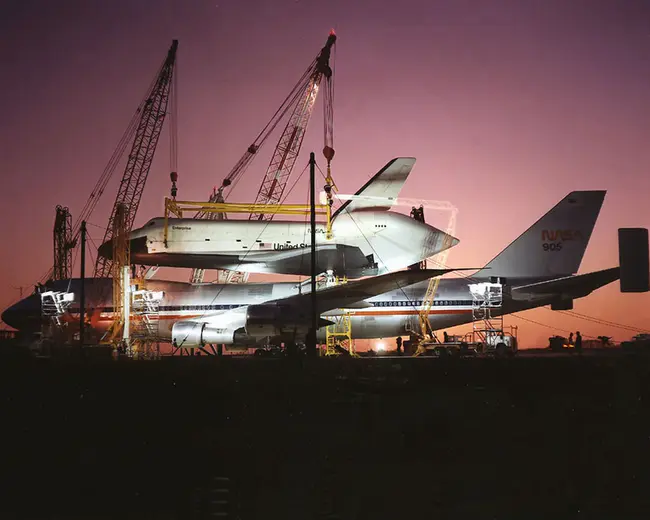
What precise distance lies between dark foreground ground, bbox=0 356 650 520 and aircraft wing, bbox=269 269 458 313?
9.80m

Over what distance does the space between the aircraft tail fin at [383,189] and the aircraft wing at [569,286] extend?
1182 cm

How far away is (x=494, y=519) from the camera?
10.9 meters

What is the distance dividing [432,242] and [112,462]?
41.1 m

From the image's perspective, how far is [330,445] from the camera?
53.4ft

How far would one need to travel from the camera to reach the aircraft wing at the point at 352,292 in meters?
38.9

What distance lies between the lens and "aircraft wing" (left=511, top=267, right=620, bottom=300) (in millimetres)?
44938

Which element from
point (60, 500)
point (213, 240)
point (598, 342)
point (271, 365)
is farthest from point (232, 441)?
point (598, 342)

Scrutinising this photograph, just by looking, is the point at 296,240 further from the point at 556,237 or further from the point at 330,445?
the point at 330,445

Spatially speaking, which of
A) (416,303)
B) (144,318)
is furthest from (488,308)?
(144,318)

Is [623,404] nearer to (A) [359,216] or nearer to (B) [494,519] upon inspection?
(B) [494,519]

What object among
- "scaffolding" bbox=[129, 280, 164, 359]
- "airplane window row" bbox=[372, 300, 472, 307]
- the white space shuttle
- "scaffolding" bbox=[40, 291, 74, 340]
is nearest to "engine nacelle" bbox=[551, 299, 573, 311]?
"airplane window row" bbox=[372, 300, 472, 307]

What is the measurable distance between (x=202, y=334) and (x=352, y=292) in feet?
36.1

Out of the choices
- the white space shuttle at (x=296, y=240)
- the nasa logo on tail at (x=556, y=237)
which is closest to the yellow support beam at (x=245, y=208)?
the white space shuttle at (x=296, y=240)

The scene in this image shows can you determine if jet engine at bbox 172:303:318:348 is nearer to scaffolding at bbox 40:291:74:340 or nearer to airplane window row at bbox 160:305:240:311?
airplane window row at bbox 160:305:240:311
